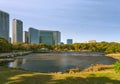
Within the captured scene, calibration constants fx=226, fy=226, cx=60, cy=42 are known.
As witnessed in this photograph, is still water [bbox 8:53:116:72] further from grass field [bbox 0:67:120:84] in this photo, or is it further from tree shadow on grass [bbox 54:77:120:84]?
tree shadow on grass [bbox 54:77:120:84]

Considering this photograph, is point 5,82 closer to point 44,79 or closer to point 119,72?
point 44,79

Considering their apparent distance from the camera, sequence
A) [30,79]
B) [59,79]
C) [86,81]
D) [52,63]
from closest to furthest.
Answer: [86,81], [30,79], [59,79], [52,63]

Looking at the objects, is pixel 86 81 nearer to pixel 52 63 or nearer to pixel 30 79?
pixel 30 79

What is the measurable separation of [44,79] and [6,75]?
447 centimetres

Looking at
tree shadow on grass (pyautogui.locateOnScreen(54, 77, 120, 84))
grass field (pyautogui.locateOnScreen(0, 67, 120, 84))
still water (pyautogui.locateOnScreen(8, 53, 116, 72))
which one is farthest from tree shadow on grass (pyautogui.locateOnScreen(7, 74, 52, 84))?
still water (pyautogui.locateOnScreen(8, 53, 116, 72))

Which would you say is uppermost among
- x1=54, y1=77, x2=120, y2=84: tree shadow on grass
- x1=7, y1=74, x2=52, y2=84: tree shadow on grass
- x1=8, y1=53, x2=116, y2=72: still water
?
x1=7, y1=74, x2=52, y2=84: tree shadow on grass

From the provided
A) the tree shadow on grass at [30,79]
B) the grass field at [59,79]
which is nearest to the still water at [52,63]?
the grass field at [59,79]

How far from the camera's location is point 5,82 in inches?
824

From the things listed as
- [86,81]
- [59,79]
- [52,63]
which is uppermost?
[59,79]

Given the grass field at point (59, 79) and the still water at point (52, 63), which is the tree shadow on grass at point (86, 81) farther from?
the still water at point (52, 63)

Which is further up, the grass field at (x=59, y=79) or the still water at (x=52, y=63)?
the grass field at (x=59, y=79)

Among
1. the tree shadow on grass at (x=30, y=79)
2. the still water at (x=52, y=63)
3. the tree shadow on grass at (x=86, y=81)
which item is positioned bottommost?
the still water at (x=52, y=63)

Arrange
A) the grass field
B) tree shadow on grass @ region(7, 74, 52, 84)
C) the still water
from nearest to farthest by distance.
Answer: tree shadow on grass @ region(7, 74, 52, 84) → the grass field → the still water

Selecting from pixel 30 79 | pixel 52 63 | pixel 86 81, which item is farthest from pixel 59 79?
pixel 52 63
